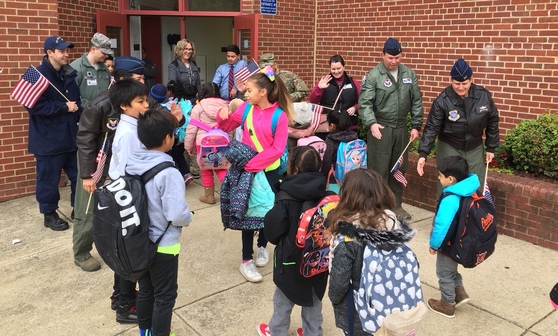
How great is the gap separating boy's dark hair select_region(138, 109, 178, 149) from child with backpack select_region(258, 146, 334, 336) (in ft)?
2.58

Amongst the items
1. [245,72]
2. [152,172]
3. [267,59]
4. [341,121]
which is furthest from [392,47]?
[152,172]

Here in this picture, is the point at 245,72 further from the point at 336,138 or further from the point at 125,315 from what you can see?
the point at 125,315

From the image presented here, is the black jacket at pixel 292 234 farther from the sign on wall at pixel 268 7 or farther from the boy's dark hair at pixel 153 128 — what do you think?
the sign on wall at pixel 268 7

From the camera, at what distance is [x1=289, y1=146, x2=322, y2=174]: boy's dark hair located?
10.0ft

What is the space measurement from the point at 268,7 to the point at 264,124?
5.10m

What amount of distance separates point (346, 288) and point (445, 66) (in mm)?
5444

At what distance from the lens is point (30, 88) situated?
5.08 m

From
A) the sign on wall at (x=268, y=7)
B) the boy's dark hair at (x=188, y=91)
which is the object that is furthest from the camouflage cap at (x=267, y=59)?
the sign on wall at (x=268, y=7)

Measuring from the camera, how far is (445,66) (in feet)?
23.5

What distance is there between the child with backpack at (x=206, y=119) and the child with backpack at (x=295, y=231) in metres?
2.93

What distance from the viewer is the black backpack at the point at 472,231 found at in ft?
11.1

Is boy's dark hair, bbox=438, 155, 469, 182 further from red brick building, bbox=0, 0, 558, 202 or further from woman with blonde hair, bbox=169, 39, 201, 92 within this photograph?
woman with blonde hair, bbox=169, 39, 201, 92

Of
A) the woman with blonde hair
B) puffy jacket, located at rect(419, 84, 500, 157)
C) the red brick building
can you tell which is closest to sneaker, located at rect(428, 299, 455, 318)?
puffy jacket, located at rect(419, 84, 500, 157)

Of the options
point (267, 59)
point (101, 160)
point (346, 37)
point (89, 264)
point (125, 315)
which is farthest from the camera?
point (346, 37)
